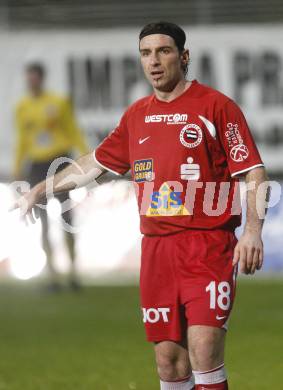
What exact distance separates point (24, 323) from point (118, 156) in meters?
5.18

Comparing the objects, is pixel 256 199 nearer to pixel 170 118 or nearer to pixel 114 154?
pixel 170 118

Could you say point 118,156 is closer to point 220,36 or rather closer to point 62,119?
point 62,119

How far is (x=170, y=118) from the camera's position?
535 cm

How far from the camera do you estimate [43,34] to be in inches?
673

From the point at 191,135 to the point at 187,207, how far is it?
0.33 metres

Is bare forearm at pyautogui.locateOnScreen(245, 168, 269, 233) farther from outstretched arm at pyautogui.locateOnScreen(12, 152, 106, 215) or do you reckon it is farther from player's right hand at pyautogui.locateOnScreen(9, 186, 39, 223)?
player's right hand at pyautogui.locateOnScreen(9, 186, 39, 223)

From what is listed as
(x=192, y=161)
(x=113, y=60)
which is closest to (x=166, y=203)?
(x=192, y=161)

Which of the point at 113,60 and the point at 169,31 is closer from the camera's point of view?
the point at 169,31

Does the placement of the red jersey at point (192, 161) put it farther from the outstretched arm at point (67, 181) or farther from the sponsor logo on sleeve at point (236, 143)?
the outstretched arm at point (67, 181)

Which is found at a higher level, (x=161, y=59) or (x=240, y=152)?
(x=161, y=59)

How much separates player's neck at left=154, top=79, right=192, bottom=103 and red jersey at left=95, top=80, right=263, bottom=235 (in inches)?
0.8

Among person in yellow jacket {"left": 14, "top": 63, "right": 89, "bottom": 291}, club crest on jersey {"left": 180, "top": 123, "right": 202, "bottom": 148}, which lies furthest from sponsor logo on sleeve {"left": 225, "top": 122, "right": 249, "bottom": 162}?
person in yellow jacket {"left": 14, "top": 63, "right": 89, "bottom": 291}

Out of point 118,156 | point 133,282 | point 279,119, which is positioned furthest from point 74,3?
point 118,156

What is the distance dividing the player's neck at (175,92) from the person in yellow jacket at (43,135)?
7929 mm
